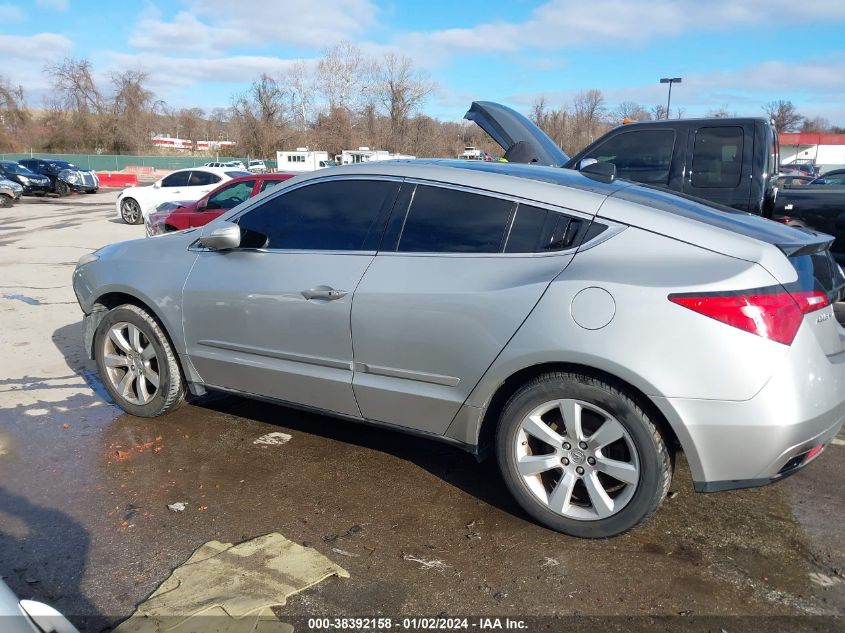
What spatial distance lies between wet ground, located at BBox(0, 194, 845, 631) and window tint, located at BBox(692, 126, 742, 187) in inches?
119

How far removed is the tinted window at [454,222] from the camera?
318 cm

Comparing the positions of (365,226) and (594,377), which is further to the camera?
(365,226)

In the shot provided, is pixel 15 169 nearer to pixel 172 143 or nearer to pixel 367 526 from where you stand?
pixel 367 526

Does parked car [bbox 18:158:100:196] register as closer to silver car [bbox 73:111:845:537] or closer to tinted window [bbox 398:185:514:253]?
silver car [bbox 73:111:845:537]

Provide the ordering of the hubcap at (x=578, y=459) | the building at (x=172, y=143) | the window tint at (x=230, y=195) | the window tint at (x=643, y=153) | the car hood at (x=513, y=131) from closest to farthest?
the hubcap at (x=578, y=459) → the window tint at (x=643, y=153) → the car hood at (x=513, y=131) → the window tint at (x=230, y=195) → the building at (x=172, y=143)

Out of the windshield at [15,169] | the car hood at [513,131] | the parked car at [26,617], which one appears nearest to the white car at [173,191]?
the car hood at [513,131]

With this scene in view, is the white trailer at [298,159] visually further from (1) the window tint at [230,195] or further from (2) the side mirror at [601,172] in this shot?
(2) the side mirror at [601,172]

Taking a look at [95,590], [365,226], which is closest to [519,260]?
[365,226]

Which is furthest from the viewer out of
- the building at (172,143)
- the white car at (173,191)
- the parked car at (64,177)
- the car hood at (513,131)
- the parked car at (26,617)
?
the building at (172,143)

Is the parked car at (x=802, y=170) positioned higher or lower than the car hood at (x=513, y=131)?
lower

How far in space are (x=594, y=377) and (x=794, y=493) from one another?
1563 mm

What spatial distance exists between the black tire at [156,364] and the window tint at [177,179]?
45.5 ft

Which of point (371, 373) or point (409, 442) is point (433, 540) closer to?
point (371, 373)

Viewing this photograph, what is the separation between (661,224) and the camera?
9.49 ft
